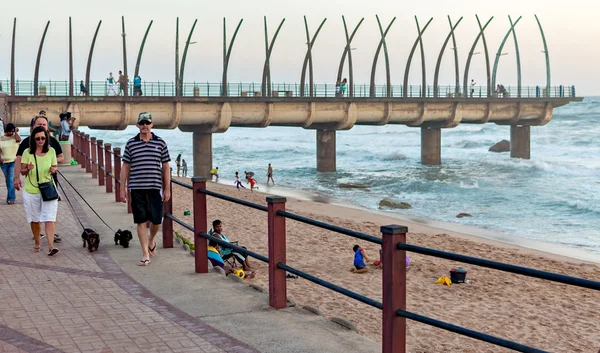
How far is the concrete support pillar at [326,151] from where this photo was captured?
170ft

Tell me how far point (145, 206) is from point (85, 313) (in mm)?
2371

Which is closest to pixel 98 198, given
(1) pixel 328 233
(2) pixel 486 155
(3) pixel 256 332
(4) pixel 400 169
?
(1) pixel 328 233

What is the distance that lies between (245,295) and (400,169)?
159ft

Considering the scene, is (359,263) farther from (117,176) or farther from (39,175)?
(39,175)

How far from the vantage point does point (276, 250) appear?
733cm

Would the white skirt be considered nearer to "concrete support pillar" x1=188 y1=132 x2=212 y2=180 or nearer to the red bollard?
the red bollard

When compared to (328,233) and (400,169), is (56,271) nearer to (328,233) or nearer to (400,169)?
(328,233)

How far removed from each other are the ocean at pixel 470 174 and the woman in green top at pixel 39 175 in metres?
16.0

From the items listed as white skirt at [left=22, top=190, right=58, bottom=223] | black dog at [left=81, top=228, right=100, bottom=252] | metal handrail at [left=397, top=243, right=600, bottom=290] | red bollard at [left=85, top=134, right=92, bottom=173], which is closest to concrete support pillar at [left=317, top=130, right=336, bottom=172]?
red bollard at [left=85, top=134, right=92, bottom=173]

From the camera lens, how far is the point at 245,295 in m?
8.09

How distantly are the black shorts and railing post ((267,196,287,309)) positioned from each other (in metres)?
2.48

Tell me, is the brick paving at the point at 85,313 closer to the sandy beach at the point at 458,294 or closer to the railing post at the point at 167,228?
the railing post at the point at 167,228

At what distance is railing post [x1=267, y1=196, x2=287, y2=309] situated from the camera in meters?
7.24

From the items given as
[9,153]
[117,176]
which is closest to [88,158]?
[117,176]
